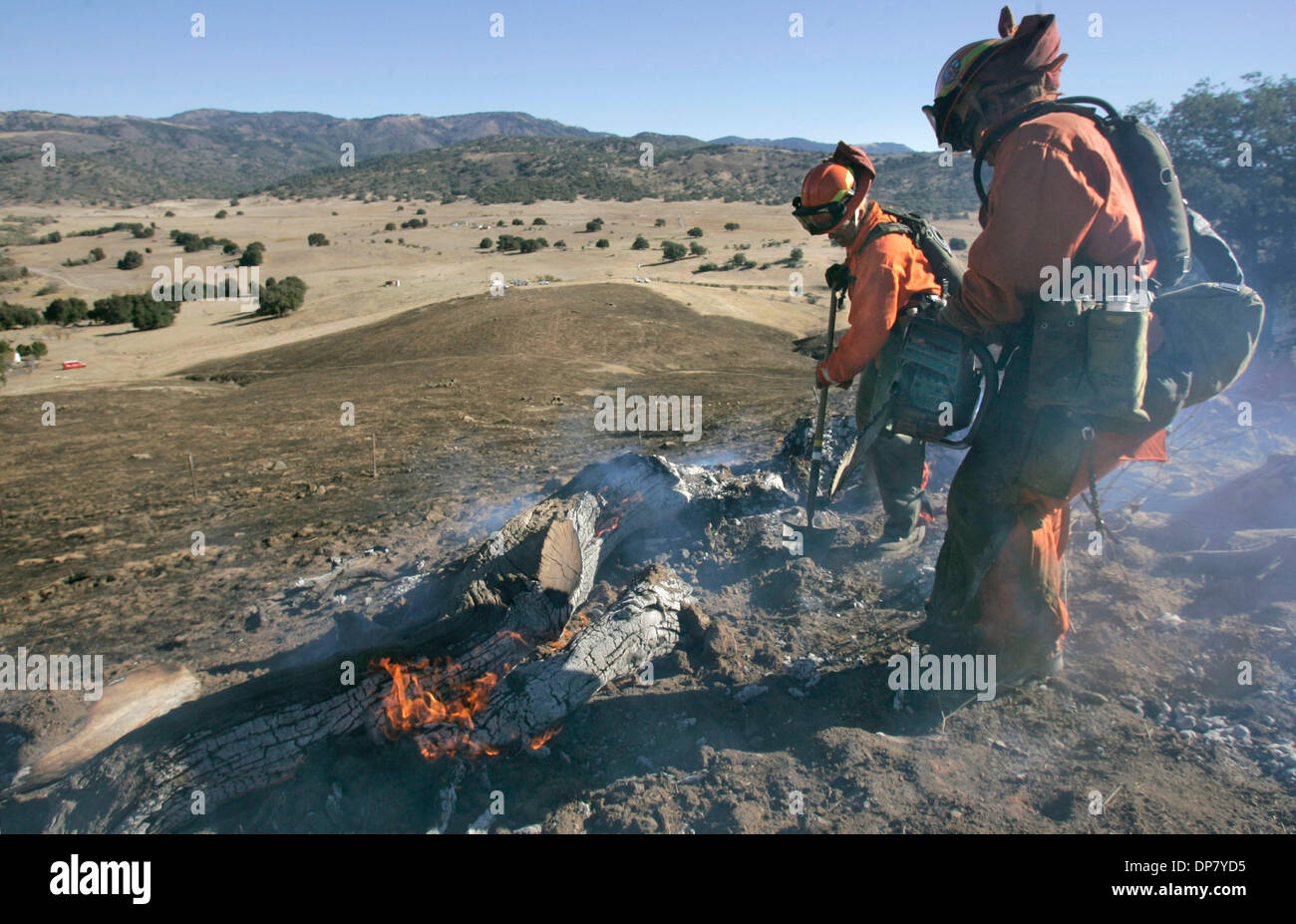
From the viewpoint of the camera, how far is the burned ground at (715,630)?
2.96 m

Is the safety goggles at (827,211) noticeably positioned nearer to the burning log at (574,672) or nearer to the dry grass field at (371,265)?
the burning log at (574,672)

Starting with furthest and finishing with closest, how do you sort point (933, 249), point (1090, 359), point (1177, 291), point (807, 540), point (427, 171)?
1. point (427, 171)
2. point (807, 540)
3. point (933, 249)
4. point (1177, 291)
5. point (1090, 359)

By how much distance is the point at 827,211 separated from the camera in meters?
3.74

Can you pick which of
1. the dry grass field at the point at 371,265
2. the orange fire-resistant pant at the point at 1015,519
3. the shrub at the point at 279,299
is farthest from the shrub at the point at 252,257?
the orange fire-resistant pant at the point at 1015,519

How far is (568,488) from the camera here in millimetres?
5176

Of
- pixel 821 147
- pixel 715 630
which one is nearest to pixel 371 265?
pixel 715 630

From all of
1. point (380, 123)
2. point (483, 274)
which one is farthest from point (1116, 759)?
point (380, 123)

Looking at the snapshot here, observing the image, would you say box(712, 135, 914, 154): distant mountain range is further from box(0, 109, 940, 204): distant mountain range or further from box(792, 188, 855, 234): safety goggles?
box(792, 188, 855, 234): safety goggles

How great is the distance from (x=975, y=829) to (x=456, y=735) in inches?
82.8

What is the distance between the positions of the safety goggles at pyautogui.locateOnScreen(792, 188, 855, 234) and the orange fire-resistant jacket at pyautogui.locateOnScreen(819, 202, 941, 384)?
207mm

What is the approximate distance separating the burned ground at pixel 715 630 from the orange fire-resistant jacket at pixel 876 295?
5.18 ft

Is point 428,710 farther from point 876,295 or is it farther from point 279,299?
point 279,299

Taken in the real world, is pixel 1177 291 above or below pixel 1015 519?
above

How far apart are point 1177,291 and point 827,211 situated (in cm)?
157
